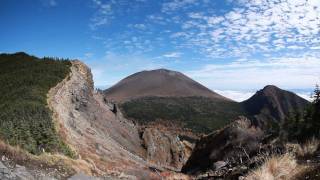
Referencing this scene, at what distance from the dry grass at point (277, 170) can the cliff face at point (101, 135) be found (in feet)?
77.5

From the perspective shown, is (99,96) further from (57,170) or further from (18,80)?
(57,170)

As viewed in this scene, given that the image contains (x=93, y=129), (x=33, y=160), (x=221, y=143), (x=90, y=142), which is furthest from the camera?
(x=93, y=129)

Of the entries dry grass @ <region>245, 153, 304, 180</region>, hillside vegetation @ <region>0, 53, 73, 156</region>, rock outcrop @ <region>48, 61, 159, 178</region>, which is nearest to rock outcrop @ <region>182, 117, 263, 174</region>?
rock outcrop @ <region>48, 61, 159, 178</region>

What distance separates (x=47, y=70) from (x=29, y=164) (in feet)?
150

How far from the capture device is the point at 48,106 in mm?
44969

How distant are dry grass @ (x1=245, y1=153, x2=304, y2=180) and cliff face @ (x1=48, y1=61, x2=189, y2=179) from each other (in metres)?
23.6

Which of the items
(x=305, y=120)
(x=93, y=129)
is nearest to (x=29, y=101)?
(x=93, y=129)

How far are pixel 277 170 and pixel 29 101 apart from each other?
127ft

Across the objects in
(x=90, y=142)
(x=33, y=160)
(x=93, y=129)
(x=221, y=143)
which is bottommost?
(x=221, y=143)

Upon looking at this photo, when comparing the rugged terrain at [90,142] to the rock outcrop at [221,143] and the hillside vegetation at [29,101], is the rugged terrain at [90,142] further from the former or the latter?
the hillside vegetation at [29,101]

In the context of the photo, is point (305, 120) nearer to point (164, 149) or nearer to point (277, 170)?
point (164, 149)

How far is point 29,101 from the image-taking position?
42.8 m

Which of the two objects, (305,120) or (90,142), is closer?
(90,142)

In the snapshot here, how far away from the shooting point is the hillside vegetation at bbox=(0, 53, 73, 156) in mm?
28172
